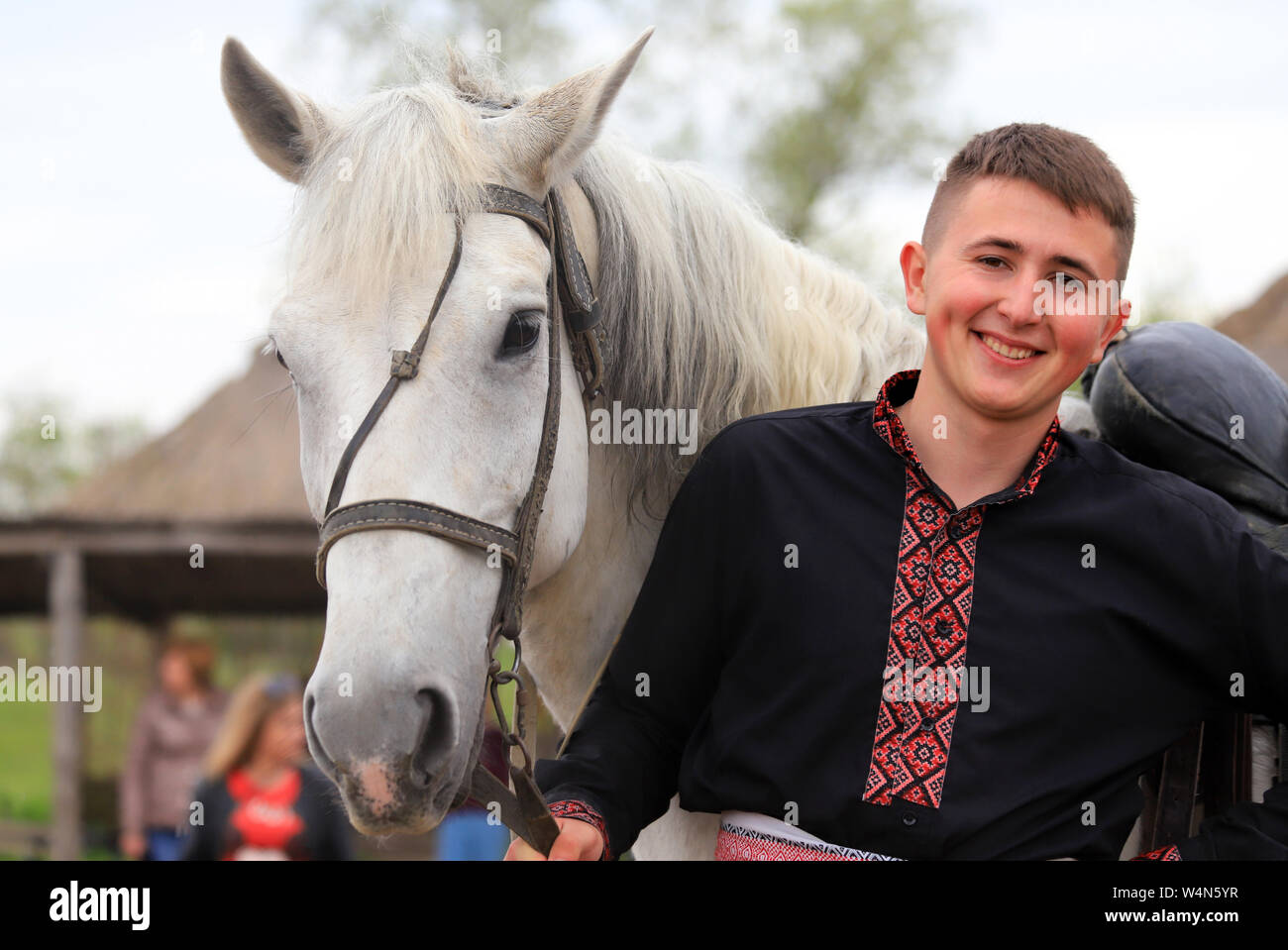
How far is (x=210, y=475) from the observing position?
12.1m

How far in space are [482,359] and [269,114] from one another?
0.74 metres

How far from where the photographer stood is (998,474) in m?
1.90

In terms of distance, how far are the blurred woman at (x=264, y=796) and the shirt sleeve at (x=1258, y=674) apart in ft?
13.3

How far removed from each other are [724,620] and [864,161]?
19.3 metres

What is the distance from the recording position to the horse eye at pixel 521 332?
1.90 meters

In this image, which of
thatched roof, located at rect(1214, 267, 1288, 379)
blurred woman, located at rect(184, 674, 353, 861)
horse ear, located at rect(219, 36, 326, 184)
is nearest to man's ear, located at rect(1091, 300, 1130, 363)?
horse ear, located at rect(219, 36, 326, 184)

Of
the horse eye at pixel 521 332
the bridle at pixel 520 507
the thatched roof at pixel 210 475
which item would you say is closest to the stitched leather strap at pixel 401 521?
the bridle at pixel 520 507

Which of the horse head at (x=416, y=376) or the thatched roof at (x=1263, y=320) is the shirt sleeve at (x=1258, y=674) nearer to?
the horse head at (x=416, y=376)

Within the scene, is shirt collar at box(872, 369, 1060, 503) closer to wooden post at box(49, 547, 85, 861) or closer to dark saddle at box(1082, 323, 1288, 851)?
dark saddle at box(1082, 323, 1288, 851)

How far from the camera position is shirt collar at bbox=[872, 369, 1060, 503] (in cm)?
184

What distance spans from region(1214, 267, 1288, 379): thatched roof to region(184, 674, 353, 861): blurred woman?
6.21m

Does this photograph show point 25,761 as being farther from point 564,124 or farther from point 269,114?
point 564,124
